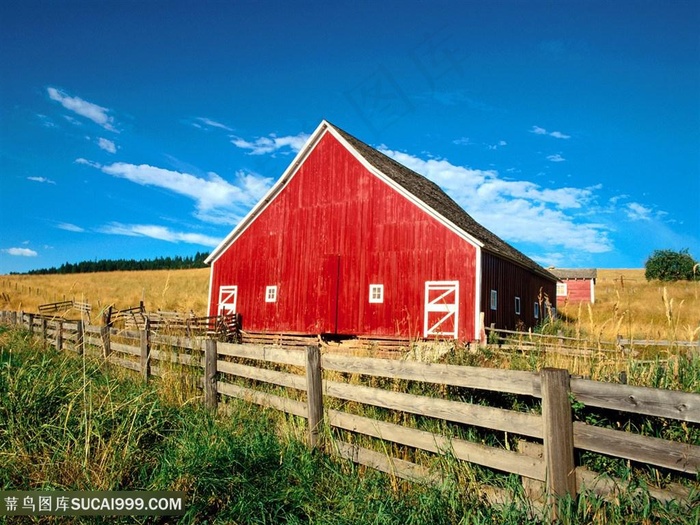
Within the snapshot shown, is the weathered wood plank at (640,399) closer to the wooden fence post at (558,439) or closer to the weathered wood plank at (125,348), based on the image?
the wooden fence post at (558,439)

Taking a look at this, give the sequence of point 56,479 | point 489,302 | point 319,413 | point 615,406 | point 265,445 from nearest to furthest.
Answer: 1. point 615,406
2. point 56,479
3. point 265,445
4. point 319,413
5. point 489,302

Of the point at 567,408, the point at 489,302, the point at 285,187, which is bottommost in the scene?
the point at 567,408

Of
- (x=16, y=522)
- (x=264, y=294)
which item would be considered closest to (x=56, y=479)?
(x=16, y=522)

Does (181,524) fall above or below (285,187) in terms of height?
below

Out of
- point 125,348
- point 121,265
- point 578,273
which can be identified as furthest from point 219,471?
point 121,265

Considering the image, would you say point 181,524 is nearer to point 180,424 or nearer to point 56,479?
point 56,479

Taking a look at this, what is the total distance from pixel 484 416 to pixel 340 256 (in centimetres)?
1537

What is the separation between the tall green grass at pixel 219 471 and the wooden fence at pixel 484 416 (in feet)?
0.47

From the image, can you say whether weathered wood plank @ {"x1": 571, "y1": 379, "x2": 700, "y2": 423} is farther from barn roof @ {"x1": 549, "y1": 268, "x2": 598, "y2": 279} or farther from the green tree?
the green tree

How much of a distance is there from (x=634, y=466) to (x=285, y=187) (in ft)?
62.0

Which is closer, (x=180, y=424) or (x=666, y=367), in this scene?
(x=666, y=367)

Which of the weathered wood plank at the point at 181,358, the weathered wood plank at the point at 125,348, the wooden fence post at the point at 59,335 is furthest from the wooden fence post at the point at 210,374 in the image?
the wooden fence post at the point at 59,335

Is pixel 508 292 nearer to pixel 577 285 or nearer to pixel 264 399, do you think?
pixel 264 399

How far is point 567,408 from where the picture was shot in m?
3.49
